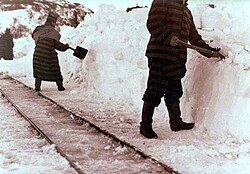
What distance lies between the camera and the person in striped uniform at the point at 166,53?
604 cm

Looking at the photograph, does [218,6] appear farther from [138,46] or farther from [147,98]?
[147,98]

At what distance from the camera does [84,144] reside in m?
5.71

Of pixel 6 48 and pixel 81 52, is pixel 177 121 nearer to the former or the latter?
pixel 81 52

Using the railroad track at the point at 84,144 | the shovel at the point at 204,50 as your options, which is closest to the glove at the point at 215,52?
the shovel at the point at 204,50

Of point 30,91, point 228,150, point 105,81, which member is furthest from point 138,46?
point 228,150

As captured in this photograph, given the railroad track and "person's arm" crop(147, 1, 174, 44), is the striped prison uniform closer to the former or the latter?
"person's arm" crop(147, 1, 174, 44)

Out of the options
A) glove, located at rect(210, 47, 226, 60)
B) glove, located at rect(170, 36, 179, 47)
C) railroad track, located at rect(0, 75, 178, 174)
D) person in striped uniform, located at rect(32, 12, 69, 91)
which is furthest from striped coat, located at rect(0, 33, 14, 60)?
glove, located at rect(170, 36, 179, 47)

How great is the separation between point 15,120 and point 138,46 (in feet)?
11.3

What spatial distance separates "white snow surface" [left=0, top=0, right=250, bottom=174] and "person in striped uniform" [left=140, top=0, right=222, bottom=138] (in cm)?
39

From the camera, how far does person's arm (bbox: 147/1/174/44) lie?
601 centimetres

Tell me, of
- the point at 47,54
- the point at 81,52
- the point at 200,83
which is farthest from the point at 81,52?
the point at 200,83

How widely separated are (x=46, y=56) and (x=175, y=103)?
5985 mm

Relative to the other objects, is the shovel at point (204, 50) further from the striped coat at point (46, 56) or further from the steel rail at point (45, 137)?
the striped coat at point (46, 56)

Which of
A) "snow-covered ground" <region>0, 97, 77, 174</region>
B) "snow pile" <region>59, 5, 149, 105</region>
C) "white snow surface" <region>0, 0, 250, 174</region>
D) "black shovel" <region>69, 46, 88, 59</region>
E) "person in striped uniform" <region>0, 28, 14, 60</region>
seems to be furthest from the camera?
"person in striped uniform" <region>0, 28, 14, 60</region>
